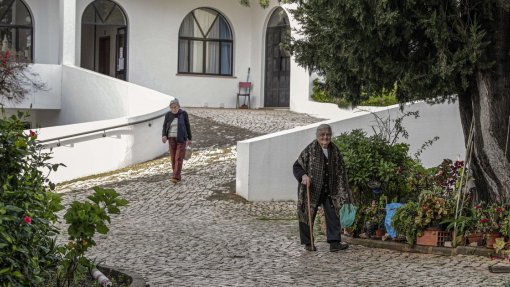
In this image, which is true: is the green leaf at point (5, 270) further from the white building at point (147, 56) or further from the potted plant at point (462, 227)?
the white building at point (147, 56)

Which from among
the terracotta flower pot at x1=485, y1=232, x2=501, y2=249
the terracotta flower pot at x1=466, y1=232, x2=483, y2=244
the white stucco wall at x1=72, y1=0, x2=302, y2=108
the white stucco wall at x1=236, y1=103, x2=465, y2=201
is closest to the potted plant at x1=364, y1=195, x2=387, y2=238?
the terracotta flower pot at x1=466, y1=232, x2=483, y2=244

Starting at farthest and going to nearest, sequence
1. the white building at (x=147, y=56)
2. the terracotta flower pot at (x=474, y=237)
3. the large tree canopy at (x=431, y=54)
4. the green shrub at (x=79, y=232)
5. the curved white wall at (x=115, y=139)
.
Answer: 1. the white building at (x=147, y=56)
2. the curved white wall at (x=115, y=139)
3. the terracotta flower pot at (x=474, y=237)
4. the large tree canopy at (x=431, y=54)
5. the green shrub at (x=79, y=232)

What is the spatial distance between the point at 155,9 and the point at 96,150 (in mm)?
9394

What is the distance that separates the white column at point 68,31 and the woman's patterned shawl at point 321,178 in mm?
15355

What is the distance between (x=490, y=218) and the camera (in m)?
11.0

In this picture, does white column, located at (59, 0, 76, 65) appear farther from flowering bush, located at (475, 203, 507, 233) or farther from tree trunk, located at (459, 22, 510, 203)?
flowering bush, located at (475, 203, 507, 233)

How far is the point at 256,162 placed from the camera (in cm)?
1581

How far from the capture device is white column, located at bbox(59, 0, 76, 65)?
25.6 meters

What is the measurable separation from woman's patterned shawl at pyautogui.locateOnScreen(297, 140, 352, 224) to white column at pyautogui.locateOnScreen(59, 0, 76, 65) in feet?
50.4

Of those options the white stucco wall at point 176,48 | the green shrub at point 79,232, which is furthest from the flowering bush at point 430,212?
the white stucco wall at point 176,48

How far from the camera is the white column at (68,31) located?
83.9ft

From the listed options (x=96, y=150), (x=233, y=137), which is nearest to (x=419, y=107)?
(x=233, y=137)

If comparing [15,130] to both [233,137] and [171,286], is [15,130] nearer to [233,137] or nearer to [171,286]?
[171,286]

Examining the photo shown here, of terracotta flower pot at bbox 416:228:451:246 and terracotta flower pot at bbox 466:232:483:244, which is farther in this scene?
terracotta flower pot at bbox 416:228:451:246
